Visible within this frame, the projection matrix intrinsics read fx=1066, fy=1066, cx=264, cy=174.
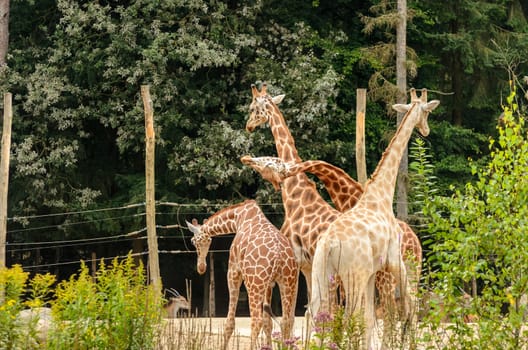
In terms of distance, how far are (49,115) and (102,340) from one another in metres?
11.1

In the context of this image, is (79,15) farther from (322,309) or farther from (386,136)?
(322,309)

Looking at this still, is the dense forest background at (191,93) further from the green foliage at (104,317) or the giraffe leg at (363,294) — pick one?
the green foliage at (104,317)

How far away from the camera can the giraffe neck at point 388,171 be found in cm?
877

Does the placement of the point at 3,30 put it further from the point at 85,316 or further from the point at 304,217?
the point at 85,316

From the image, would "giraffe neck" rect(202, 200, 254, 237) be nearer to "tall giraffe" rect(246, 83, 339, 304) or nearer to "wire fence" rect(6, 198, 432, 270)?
"tall giraffe" rect(246, 83, 339, 304)

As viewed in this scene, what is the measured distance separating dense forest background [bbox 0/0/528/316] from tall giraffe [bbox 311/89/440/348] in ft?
24.6

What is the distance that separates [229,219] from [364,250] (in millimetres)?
2107

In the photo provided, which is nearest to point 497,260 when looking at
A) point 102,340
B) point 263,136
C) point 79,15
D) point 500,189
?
point 500,189

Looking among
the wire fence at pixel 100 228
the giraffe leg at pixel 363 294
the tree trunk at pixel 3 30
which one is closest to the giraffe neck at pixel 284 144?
the giraffe leg at pixel 363 294

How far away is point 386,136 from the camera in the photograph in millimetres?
17281

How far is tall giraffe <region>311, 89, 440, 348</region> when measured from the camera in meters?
8.12

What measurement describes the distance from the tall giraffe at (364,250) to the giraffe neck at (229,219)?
1.45m

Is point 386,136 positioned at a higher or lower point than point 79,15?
lower

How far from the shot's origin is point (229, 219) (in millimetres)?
10023
